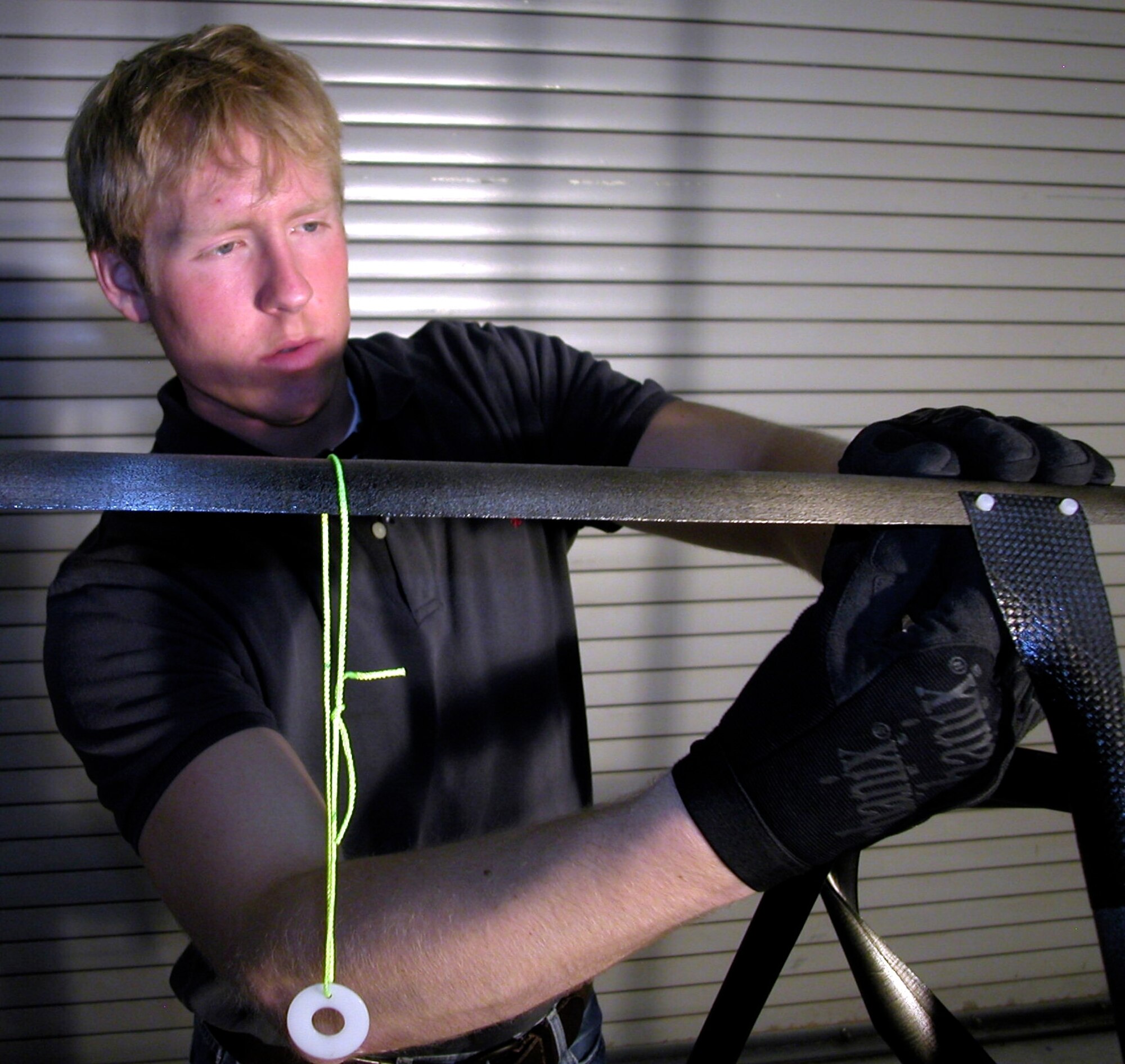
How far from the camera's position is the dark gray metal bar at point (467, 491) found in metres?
0.83

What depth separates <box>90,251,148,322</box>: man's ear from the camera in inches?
62.0

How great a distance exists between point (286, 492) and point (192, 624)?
536 mm

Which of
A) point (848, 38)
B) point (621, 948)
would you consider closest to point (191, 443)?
point (621, 948)

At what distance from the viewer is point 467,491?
0.88 metres

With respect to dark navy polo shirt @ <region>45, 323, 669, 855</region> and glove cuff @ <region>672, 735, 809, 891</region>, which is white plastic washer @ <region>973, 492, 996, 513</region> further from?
dark navy polo shirt @ <region>45, 323, 669, 855</region>

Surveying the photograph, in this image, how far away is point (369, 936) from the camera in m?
1.00

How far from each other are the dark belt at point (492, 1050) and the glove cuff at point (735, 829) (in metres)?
0.77

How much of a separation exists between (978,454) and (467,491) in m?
0.56

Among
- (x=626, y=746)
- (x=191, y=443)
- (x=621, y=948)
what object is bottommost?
(x=626, y=746)

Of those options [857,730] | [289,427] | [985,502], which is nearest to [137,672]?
[289,427]

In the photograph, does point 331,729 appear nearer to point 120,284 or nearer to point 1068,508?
point 1068,508

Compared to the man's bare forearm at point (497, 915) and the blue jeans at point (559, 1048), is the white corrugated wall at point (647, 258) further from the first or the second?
the man's bare forearm at point (497, 915)

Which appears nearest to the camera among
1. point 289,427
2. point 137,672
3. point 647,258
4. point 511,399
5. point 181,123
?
point 137,672

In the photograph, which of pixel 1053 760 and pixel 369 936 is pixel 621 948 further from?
pixel 1053 760
